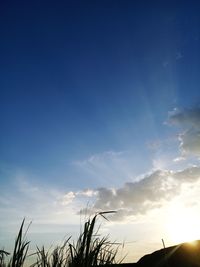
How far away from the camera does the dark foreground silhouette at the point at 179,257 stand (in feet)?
53.8

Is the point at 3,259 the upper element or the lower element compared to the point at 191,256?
lower

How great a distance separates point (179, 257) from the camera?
665 inches

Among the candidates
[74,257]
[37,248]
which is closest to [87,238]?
[74,257]

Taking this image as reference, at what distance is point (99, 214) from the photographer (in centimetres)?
378

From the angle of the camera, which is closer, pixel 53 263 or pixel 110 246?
pixel 53 263

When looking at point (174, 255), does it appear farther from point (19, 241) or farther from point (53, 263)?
point (19, 241)

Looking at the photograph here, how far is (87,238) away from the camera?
3533mm

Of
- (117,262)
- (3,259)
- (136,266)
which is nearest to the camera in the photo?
(3,259)

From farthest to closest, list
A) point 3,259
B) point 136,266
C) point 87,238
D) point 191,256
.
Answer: point 136,266
point 191,256
point 3,259
point 87,238

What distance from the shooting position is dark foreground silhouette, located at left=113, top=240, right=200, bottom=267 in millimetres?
16391

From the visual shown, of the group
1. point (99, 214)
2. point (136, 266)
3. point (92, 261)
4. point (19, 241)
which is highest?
point (136, 266)

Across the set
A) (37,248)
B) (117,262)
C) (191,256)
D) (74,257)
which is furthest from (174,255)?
(74,257)

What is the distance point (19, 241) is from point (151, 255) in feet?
58.5

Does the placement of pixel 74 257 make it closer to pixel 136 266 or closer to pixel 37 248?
pixel 37 248
